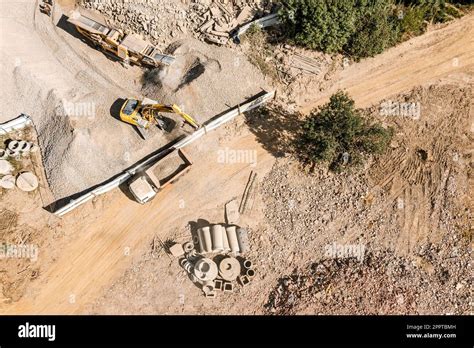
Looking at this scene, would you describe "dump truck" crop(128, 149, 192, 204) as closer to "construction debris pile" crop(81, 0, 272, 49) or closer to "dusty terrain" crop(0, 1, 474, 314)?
"dusty terrain" crop(0, 1, 474, 314)

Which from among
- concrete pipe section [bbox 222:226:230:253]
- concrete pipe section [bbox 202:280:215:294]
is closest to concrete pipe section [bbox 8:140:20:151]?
concrete pipe section [bbox 222:226:230:253]

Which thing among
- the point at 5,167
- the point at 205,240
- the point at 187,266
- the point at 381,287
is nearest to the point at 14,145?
the point at 5,167

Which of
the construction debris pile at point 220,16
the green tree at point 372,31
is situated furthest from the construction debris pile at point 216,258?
the green tree at point 372,31

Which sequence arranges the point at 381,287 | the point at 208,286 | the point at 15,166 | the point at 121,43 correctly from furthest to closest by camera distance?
the point at 121,43 → the point at 15,166 → the point at 208,286 → the point at 381,287

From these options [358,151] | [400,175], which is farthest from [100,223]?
[400,175]

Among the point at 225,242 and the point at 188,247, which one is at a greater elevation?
the point at 225,242

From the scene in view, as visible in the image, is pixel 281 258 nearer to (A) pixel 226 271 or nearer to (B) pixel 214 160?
(A) pixel 226 271

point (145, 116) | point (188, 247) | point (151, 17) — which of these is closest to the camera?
point (188, 247)

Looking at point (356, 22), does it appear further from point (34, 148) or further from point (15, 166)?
point (15, 166)
